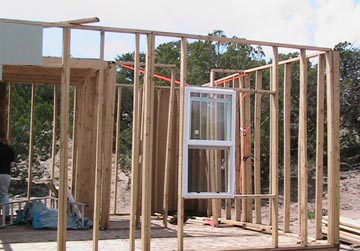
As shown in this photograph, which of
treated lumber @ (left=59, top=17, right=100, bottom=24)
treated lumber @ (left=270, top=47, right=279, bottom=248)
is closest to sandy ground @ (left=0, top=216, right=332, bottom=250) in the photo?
treated lumber @ (left=270, top=47, right=279, bottom=248)

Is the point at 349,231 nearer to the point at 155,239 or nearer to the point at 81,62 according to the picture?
the point at 155,239

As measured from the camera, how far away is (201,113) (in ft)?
23.0

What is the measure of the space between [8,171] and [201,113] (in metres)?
4.16

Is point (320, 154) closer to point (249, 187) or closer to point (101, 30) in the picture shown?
point (249, 187)

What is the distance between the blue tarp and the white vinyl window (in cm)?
273

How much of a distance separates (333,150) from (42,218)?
4595 mm

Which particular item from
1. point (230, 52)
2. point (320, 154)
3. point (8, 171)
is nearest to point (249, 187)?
Answer: point (320, 154)

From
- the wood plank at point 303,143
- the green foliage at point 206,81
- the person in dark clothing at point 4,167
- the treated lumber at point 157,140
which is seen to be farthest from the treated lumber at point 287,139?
the green foliage at point 206,81

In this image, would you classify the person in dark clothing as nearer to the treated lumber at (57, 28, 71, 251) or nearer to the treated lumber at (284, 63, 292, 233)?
the treated lumber at (57, 28, 71, 251)

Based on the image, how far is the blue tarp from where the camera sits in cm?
915

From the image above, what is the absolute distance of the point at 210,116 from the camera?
7.08 metres

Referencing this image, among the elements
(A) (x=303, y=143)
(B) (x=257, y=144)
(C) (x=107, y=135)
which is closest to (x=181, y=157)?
(A) (x=303, y=143)

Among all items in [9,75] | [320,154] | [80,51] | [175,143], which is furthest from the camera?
[175,143]

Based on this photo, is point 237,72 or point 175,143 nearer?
point 237,72
